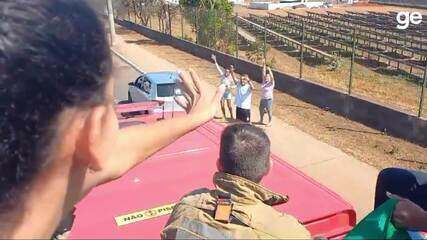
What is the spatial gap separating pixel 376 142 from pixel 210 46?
42.3 ft

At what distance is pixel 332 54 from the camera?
794 inches

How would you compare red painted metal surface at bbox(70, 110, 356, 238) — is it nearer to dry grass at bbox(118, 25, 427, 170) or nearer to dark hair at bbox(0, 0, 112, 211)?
dark hair at bbox(0, 0, 112, 211)

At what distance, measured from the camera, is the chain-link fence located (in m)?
13.9

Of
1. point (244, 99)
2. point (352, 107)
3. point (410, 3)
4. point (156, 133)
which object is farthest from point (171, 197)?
point (410, 3)

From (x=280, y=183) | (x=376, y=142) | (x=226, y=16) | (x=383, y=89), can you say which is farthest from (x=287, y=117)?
(x=226, y=16)

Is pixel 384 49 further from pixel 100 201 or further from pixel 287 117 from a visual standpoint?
pixel 100 201

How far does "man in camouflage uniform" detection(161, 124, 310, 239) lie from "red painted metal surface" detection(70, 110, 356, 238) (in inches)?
32.7

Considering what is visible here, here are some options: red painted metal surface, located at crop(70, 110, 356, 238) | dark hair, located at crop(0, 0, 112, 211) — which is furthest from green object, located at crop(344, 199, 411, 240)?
dark hair, located at crop(0, 0, 112, 211)

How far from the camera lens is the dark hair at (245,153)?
223 cm

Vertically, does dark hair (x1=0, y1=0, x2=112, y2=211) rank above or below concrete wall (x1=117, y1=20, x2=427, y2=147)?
above

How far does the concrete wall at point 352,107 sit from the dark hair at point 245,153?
25.9 feet

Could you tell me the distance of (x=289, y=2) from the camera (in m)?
63.0

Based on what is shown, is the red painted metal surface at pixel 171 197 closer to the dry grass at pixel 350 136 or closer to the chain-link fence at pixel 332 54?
the dry grass at pixel 350 136

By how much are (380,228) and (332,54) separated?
18909 millimetres
